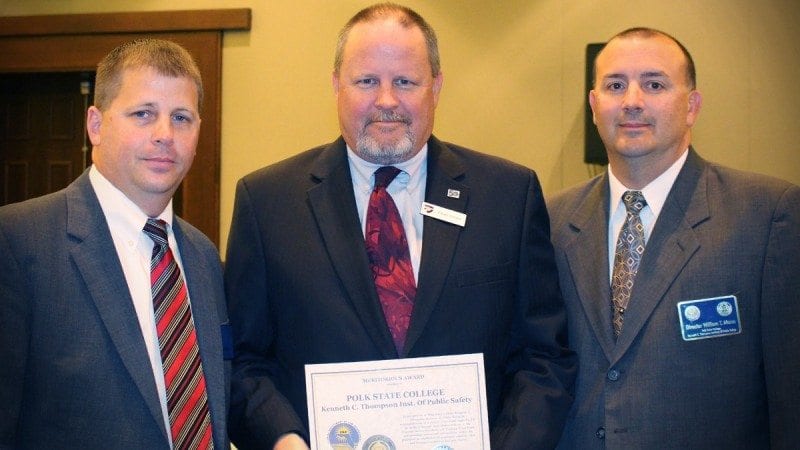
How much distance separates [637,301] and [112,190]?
1.56 m

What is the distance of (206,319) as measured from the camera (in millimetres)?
2338

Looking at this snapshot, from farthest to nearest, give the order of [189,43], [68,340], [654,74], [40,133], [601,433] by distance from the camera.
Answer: [40,133] → [189,43] → [654,74] → [601,433] → [68,340]

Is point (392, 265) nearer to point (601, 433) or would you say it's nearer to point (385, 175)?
point (385, 175)

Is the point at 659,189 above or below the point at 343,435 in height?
above

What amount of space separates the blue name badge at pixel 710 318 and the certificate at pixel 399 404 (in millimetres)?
737

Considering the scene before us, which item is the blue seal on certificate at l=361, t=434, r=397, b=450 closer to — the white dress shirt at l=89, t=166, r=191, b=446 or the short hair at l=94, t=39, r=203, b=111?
the white dress shirt at l=89, t=166, r=191, b=446

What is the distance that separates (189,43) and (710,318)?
15.0ft

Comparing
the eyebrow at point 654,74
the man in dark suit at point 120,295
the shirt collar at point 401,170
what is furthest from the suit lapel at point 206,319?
the eyebrow at point 654,74

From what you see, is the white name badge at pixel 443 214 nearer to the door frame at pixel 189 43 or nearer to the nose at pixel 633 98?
the nose at pixel 633 98

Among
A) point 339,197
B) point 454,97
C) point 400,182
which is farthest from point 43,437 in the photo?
point 454,97

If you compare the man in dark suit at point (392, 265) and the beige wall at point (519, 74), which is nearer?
the man in dark suit at point (392, 265)

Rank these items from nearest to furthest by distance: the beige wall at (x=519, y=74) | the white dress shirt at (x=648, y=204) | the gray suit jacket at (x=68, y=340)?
1. the gray suit jacket at (x=68, y=340)
2. the white dress shirt at (x=648, y=204)
3. the beige wall at (x=519, y=74)

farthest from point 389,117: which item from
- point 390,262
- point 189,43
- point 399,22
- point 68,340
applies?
point 189,43

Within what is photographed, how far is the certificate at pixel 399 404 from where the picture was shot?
210 cm
